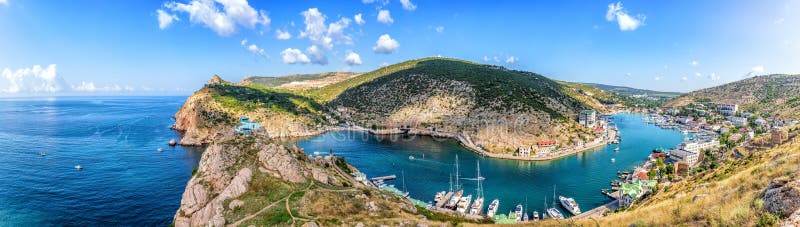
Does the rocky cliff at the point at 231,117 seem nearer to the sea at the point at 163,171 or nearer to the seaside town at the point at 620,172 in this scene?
the seaside town at the point at 620,172

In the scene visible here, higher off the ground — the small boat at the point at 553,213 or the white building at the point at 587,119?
the white building at the point at 587,119

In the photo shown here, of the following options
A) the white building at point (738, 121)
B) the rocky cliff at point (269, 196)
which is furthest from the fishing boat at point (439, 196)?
the white building at point (738, 121)

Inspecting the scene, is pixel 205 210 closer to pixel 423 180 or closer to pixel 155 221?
pixel 155 221

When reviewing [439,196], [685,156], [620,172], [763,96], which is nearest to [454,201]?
[439,196]

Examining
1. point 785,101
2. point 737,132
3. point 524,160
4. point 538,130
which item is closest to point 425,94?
point 538,130

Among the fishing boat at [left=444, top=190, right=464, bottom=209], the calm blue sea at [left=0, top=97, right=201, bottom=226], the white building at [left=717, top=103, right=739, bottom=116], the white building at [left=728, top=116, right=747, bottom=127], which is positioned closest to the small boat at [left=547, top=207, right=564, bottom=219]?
the fishing boat at [left=444, top=190, right=464, bottom=209]

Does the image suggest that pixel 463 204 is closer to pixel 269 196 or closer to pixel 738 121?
pixel 269 196
